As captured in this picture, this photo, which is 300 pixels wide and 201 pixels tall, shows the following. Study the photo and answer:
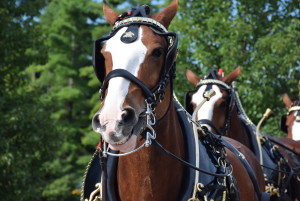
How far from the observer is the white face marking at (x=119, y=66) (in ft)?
12.2

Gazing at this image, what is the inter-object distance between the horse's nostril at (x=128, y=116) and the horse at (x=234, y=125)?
12.7 feet

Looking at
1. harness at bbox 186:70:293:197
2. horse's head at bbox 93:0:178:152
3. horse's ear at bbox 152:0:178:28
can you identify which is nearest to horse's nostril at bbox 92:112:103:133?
horse's head at bbox 93:0:178:152

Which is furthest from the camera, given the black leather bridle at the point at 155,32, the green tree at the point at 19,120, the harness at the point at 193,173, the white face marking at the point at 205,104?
the green tree at the point at 19,120

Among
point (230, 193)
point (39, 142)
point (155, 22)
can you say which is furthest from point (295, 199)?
point (39, 142)

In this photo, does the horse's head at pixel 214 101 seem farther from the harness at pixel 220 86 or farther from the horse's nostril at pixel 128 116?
the horse's nostril at pixel 128 116

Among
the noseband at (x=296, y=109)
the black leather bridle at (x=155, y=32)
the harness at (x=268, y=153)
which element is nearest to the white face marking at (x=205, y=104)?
the harness at (x=268, y=153)

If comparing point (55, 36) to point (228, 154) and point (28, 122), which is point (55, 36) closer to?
point (28, 122)

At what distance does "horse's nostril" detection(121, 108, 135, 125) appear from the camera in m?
3.72

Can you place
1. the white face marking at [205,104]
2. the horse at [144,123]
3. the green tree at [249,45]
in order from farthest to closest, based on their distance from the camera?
the green tree at [249,45], the white face marking at [205,104], the horse at [144,123]

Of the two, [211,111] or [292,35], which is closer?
[211,111]

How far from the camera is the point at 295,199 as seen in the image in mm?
8977

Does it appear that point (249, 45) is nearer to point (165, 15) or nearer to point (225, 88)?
point (225, 88)

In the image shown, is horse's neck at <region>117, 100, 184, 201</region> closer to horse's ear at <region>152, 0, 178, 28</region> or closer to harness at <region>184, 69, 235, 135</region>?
horse's ear at <region>152, 0, 178, 28</region>

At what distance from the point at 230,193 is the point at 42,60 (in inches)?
446
